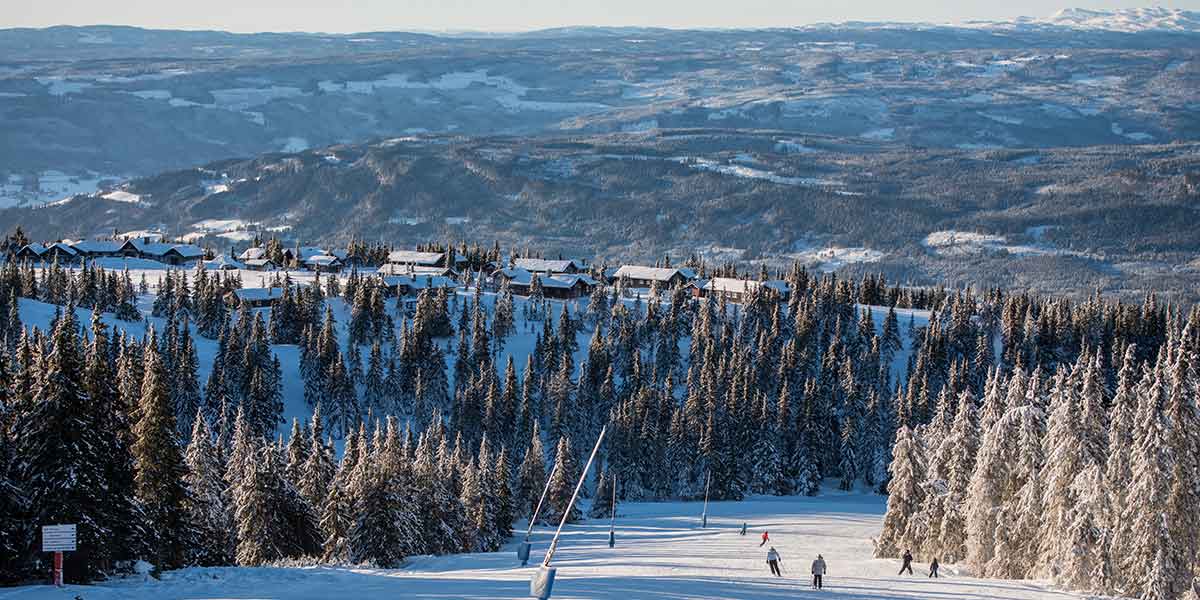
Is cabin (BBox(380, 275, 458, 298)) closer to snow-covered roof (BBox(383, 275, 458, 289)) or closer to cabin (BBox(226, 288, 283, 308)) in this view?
snow-covered roof (BBox(383, 275, 458, 289))

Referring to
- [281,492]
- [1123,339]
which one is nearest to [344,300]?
[1123,339]

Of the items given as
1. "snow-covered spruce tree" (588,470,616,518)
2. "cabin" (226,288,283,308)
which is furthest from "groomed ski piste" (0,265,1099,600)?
"cabin" (226,288,283,308)

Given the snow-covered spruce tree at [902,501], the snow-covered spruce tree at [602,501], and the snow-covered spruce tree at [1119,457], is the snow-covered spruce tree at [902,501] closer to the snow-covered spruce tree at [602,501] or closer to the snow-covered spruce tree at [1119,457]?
the snow-covered spruce tree at [1119,457]

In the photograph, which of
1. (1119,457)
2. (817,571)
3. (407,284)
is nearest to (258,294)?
(407,284)


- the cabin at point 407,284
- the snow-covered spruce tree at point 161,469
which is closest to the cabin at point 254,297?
the cabin at point 407,284

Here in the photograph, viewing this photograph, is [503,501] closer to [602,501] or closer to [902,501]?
[602,501]

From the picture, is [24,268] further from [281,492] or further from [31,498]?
[31,498]
